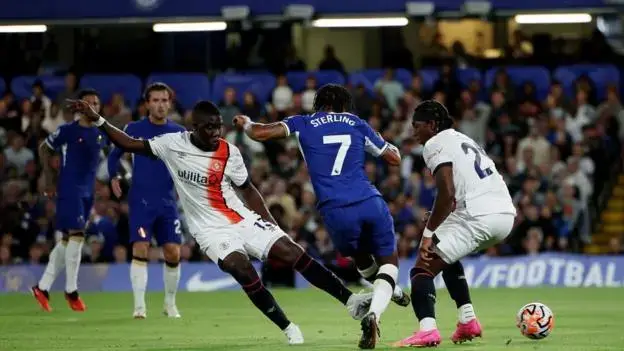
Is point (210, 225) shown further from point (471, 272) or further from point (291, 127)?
point (471, 272)

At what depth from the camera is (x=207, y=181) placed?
12.7 meters

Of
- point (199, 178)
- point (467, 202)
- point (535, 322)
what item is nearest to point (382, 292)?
point (467, 202)

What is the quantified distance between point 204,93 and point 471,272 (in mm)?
7953

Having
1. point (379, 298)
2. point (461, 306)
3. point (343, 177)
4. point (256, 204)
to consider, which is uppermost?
point (343, 177)

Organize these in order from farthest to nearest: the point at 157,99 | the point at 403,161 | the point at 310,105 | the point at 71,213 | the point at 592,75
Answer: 1. the point at 592,75
2. the point at 310,105
3. the point at 403,161
4. the point at 71,213
5. the point at 157,99

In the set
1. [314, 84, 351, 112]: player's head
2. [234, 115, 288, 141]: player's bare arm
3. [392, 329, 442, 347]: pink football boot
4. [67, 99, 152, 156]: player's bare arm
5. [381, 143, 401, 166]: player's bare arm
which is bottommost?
[392, 329, 442, 347]: pink football boot

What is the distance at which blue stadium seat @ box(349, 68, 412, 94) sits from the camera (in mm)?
28734

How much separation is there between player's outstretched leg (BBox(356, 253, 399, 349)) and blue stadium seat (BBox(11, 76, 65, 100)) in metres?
17.1

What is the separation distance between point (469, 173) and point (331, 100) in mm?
1441

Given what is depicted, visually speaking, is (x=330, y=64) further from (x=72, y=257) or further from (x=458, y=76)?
(x=72, y=257)

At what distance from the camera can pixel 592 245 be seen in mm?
26156

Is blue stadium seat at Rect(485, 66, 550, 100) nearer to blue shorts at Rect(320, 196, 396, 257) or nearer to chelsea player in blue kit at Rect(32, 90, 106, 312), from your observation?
chelsea player in blue kit at Rect(32, 90, 106, 312)

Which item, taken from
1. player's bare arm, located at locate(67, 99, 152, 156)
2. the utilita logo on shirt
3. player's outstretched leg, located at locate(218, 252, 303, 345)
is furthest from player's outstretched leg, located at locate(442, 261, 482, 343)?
player's bare arm, located at locate(67, 99, 152, 156)

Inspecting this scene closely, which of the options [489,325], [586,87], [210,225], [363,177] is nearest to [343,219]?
[363,177]
